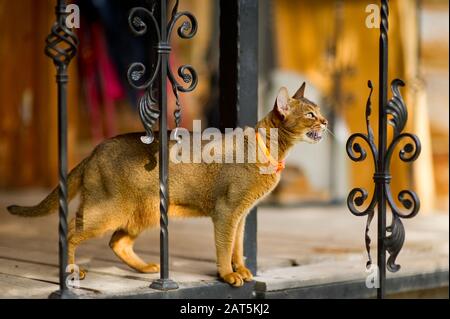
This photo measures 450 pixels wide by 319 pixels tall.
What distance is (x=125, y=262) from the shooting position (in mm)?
3465

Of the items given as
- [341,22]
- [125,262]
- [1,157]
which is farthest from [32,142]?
[125,262]

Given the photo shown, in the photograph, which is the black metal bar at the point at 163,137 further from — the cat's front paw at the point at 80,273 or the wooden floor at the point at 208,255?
the cat's front paw at the point at 80,273

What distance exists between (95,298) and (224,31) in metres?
1.40

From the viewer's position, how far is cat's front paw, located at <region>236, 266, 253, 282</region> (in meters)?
3.33

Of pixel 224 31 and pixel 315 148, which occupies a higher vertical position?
pixel 224 31

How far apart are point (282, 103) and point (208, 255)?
1.20 m

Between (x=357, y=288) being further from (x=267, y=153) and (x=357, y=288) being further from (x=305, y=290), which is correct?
(x=267, y=153)

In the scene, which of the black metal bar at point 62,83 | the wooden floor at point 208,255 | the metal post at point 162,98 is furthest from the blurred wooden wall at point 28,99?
the black metal bar at point 62,83

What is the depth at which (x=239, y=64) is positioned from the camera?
346cm

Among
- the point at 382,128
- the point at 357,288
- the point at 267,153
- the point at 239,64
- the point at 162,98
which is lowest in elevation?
the point at 357,288

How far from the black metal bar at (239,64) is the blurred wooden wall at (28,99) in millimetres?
4581

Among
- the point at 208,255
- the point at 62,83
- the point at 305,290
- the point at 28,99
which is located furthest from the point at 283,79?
the point at 62,83

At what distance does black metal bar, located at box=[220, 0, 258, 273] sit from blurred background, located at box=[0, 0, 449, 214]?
111 inches

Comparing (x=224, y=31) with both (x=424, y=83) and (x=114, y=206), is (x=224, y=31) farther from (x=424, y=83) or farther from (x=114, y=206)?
(x=424, y=83)
